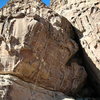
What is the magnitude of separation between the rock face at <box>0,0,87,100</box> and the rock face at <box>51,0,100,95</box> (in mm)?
423

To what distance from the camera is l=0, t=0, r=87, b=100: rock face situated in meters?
8.48

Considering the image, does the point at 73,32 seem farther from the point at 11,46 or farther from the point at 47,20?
the point at 11,46

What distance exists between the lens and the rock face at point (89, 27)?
9.67 meters

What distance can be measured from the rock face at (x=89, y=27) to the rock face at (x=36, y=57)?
0.42 metres

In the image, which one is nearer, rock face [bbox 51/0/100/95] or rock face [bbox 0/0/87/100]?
rock face [bbox 0/0/87/100]

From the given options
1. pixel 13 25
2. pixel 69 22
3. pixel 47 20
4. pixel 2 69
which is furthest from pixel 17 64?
pixel 69 22

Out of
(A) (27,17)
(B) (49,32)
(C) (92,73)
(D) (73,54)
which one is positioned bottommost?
(C) (92,73)

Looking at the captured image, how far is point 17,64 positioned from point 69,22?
327cm

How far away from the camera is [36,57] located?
8.76 m

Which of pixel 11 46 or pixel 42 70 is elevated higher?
pixel 11 46

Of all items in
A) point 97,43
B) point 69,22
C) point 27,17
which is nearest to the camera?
point 27,17

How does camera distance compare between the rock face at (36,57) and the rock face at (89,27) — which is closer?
the rock face at (36,57)

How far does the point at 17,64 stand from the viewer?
8445 mm

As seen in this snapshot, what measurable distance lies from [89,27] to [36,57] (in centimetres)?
282
